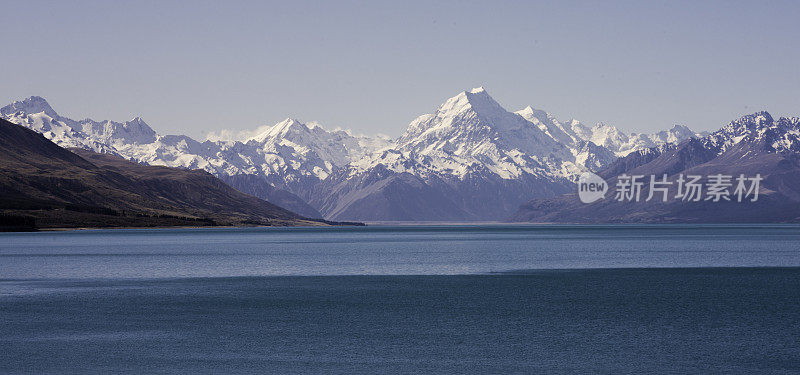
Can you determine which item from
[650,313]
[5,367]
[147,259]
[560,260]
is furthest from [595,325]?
[147,259]

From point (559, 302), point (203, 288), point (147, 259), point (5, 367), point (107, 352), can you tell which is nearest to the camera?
point (5, 367)

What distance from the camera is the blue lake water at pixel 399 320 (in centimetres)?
5088

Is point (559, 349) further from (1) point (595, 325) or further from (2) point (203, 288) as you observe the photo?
(2) point (203, 288)

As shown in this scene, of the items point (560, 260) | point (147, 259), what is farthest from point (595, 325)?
point (147, 259)

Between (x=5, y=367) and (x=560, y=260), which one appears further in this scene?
(x=560, y=260)

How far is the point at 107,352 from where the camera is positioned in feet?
177

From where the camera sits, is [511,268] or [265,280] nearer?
[265,280]

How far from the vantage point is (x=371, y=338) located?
59.8 meters

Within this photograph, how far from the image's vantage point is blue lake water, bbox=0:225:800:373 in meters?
50.9

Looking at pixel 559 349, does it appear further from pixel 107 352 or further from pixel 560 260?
pixel 560 260

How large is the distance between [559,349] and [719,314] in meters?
23.6

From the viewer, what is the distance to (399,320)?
227 feet

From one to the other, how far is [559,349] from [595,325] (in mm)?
11525

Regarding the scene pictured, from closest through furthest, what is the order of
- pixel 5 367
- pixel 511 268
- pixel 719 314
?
pixel 5 367
pixel 719 314
pixel 511 268
